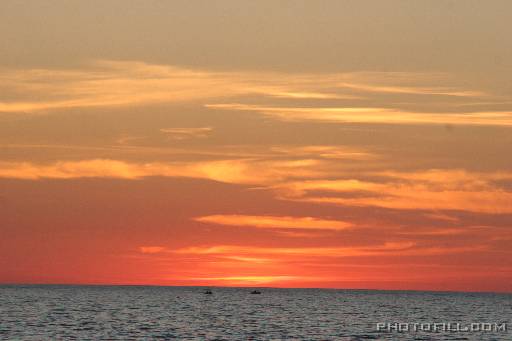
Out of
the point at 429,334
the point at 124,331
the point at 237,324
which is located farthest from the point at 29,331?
the point at 429,334

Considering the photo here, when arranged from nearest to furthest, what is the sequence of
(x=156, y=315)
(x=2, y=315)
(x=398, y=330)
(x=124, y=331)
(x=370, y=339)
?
(x=370, y=339)
(x=124, y=331)
(x=398, y=330)
(x=2, y=315)
(x=156, y=315)

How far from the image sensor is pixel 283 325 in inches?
5655

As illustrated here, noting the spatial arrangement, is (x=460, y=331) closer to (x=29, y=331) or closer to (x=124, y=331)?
(x=124, y=331)

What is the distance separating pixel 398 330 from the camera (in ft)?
440

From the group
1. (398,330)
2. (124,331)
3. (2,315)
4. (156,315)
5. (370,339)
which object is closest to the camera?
(370,339)

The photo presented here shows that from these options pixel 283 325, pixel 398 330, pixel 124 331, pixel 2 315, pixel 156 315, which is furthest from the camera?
pixel 156 315

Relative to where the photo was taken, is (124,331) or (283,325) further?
(283,325)

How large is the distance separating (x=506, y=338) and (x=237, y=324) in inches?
1653

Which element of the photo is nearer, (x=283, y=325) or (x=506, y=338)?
(x=506, y=338)

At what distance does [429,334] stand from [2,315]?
7465 centimetres

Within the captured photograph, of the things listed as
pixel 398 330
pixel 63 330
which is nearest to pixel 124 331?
pixel 63 330

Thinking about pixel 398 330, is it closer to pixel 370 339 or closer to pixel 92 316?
pixel 370 339

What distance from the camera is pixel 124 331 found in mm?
124625

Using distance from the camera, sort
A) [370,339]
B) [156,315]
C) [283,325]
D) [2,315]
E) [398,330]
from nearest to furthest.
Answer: [370,339], [398,330], [283,325], [2,315], [156,315]
